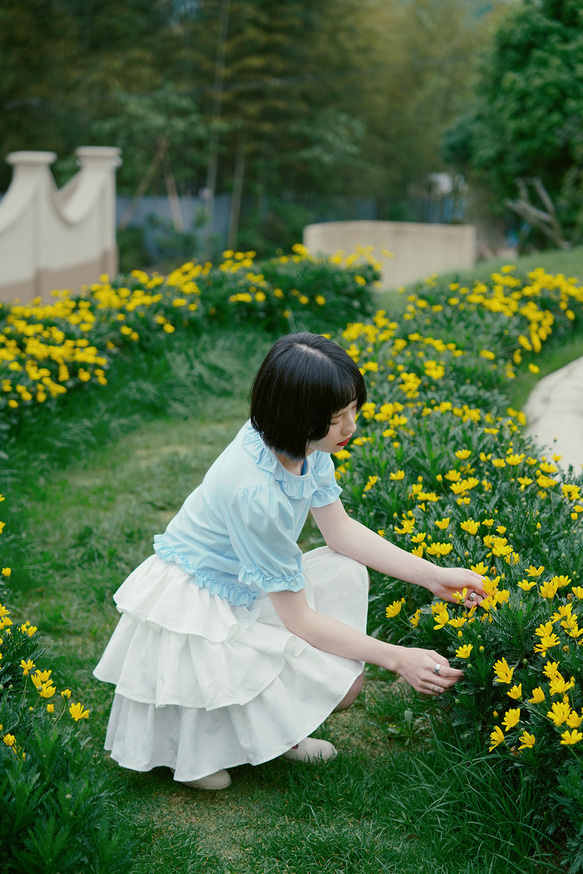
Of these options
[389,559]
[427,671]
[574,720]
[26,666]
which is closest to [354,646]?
[427,671]

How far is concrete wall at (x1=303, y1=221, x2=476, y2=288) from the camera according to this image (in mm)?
15148

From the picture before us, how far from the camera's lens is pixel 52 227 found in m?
8.52

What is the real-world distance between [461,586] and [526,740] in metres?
0.41

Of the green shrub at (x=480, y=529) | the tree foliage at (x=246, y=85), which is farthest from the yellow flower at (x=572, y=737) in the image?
the tree foliage at (x=246, y=85)

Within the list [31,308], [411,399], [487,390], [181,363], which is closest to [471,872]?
[411,399]

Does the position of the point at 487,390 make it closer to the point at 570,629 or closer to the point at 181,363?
the point at 181,363

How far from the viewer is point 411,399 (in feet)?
10.2

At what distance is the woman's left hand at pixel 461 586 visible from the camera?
1.72 meters

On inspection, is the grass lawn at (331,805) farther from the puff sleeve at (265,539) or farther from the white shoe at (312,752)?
the puff sleeve at (265,539)

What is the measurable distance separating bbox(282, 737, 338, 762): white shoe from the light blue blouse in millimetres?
373

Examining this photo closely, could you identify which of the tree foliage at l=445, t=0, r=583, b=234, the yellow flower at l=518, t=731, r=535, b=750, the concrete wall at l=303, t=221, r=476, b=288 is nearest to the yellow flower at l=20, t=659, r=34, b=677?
the yellow flower at l=518, t=731, r=535, b=750

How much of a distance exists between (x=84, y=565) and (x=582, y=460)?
177 centimetres

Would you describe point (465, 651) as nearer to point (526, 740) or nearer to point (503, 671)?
point (503, 671)

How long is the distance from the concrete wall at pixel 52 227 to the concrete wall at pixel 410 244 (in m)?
5.67
